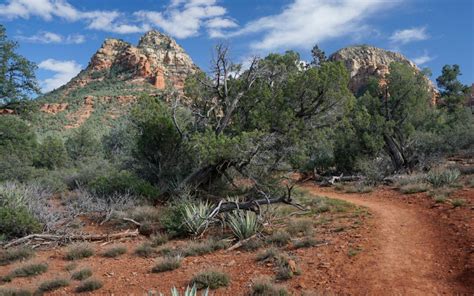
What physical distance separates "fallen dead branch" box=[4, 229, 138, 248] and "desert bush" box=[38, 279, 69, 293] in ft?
8.20

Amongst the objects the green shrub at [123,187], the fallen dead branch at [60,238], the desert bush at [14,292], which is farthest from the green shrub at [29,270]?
A: the green shrub at [123,187]

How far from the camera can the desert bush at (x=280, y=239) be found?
703cm

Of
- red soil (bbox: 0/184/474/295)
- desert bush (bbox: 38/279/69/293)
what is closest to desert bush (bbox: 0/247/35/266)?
red soil (bbox: 0/184/474/295)

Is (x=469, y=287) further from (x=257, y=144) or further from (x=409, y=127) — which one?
(x=409, y=127)

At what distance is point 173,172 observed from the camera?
12.5 metres

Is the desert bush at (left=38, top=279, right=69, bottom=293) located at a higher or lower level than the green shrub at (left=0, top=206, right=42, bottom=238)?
lower

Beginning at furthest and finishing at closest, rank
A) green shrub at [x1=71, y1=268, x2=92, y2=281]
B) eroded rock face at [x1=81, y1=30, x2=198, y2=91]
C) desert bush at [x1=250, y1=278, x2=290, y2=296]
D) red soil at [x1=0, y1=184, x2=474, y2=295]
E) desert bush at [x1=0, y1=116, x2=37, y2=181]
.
Answer: eroded rock face at [x1=81, y1=30, x2=198, y2=91] → desert bush at [x1=0, y1=116, x2=37, y2=181] → green shrub at [x1=71, y1=268, x2=92, y2=281] → red soil at [x1=0, y1=184, x2=474, y2=295] → desert bush at [x1=250, y1=278, x2=290, y2=296]

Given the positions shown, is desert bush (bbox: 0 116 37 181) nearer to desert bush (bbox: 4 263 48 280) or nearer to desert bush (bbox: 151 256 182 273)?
desert bush (bbox: 4 263 48 280)

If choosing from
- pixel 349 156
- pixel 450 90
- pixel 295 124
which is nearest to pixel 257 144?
pixel 295 124

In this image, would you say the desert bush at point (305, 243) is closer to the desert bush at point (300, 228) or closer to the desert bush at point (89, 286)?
the desert bush at point (300, 228)

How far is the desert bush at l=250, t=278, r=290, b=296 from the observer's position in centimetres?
471

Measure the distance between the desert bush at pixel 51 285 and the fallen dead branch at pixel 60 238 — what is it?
2501 millimetres

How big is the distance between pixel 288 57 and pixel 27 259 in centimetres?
965

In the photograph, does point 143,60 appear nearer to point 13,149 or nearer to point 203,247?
point 13,149
